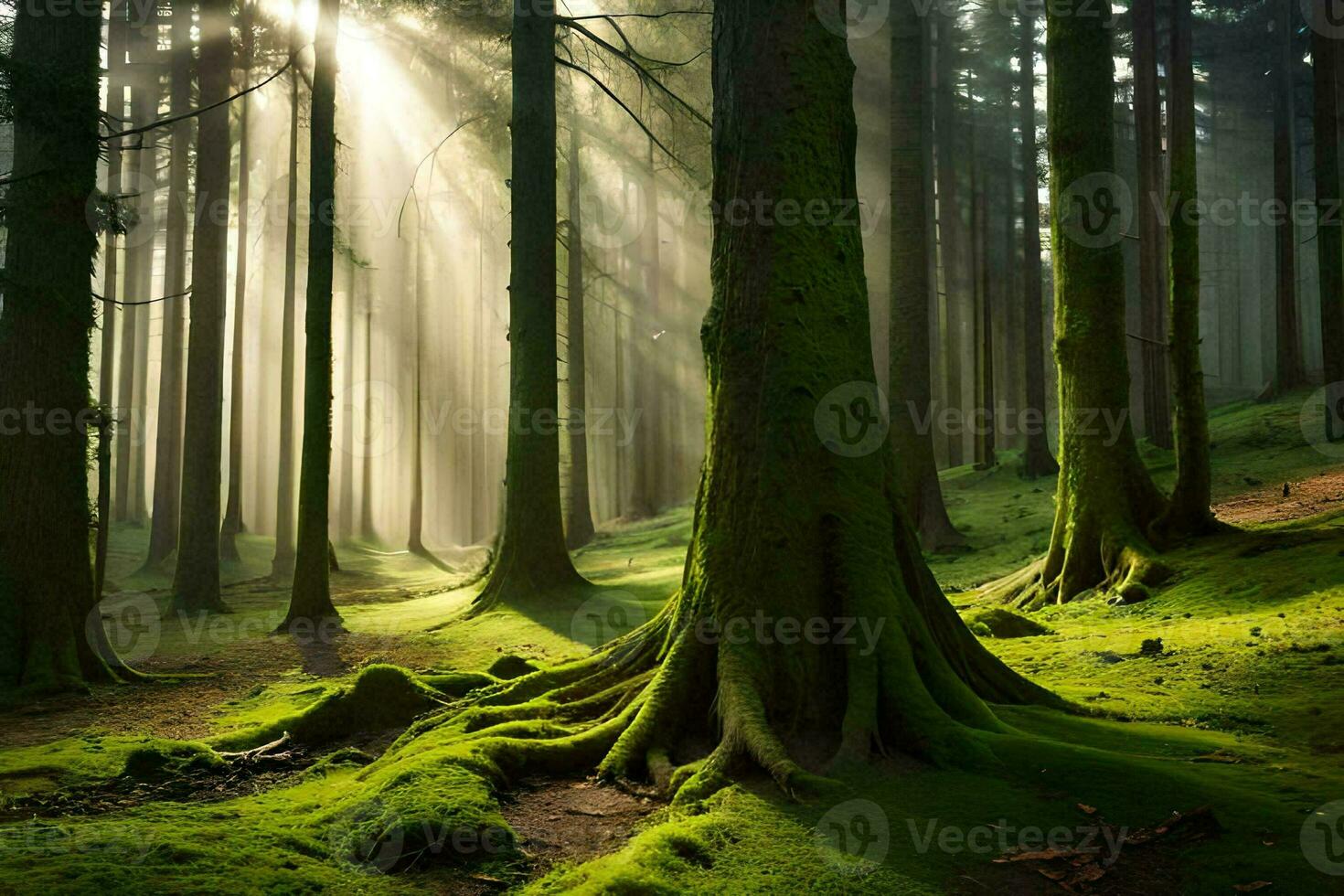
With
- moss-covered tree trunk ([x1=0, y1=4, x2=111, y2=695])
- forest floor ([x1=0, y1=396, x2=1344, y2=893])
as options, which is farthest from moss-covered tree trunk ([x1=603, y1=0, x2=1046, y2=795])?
moss-covered tree trunk ([x1=0, y1=4, x2=111, y2=695])

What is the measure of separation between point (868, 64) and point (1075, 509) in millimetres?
20934

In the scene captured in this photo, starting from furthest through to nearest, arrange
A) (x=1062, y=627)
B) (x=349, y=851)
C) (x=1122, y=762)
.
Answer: (x=1062, y=627), (x=1122, y=762), (x=349, y=851)

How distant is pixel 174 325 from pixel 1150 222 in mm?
22127

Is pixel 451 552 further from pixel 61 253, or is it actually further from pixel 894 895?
pixel 894 895

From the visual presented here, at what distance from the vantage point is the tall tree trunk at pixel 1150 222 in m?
17.1

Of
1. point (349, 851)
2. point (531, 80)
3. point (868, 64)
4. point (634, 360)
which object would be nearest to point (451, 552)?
point (634, 360)

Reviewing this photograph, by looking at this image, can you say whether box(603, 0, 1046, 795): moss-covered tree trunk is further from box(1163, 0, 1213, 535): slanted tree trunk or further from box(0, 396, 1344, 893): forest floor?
box(1163, 0, 1213, 535): slanted tree trunk

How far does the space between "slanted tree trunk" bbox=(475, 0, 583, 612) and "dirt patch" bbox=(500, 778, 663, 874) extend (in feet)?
25.9

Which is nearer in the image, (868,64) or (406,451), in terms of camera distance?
(868,64)

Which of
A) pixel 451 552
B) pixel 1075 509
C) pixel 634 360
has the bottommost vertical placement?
pixel 451 552

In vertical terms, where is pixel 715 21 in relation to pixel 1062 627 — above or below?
above

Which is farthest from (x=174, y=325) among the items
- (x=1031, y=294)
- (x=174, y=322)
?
(x=1031, y=294)

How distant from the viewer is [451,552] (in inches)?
1484

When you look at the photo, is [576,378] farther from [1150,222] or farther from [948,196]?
[1150,222]
